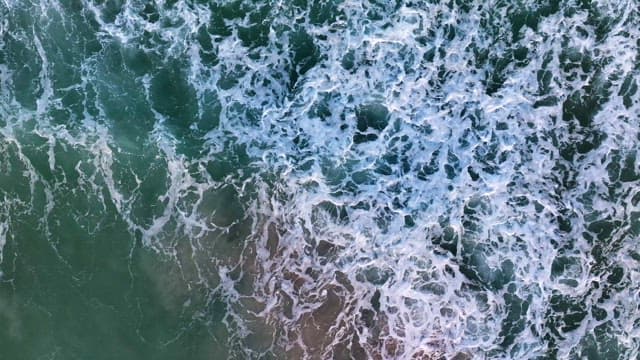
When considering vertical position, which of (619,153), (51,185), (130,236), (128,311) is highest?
(619,153)

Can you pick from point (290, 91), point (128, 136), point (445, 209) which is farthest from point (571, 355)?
point (128, 136)

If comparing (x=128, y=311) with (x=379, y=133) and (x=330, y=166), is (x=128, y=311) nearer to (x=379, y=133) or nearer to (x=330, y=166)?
(x=330, y=166)

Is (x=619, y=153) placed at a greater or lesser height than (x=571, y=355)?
greater

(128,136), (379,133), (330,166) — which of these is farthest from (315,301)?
(128,136)

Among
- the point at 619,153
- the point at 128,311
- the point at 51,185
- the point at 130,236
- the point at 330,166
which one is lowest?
the point at 128,311

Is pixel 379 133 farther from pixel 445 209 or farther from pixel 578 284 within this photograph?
pixel 578 284

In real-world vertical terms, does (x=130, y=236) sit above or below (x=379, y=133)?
below
